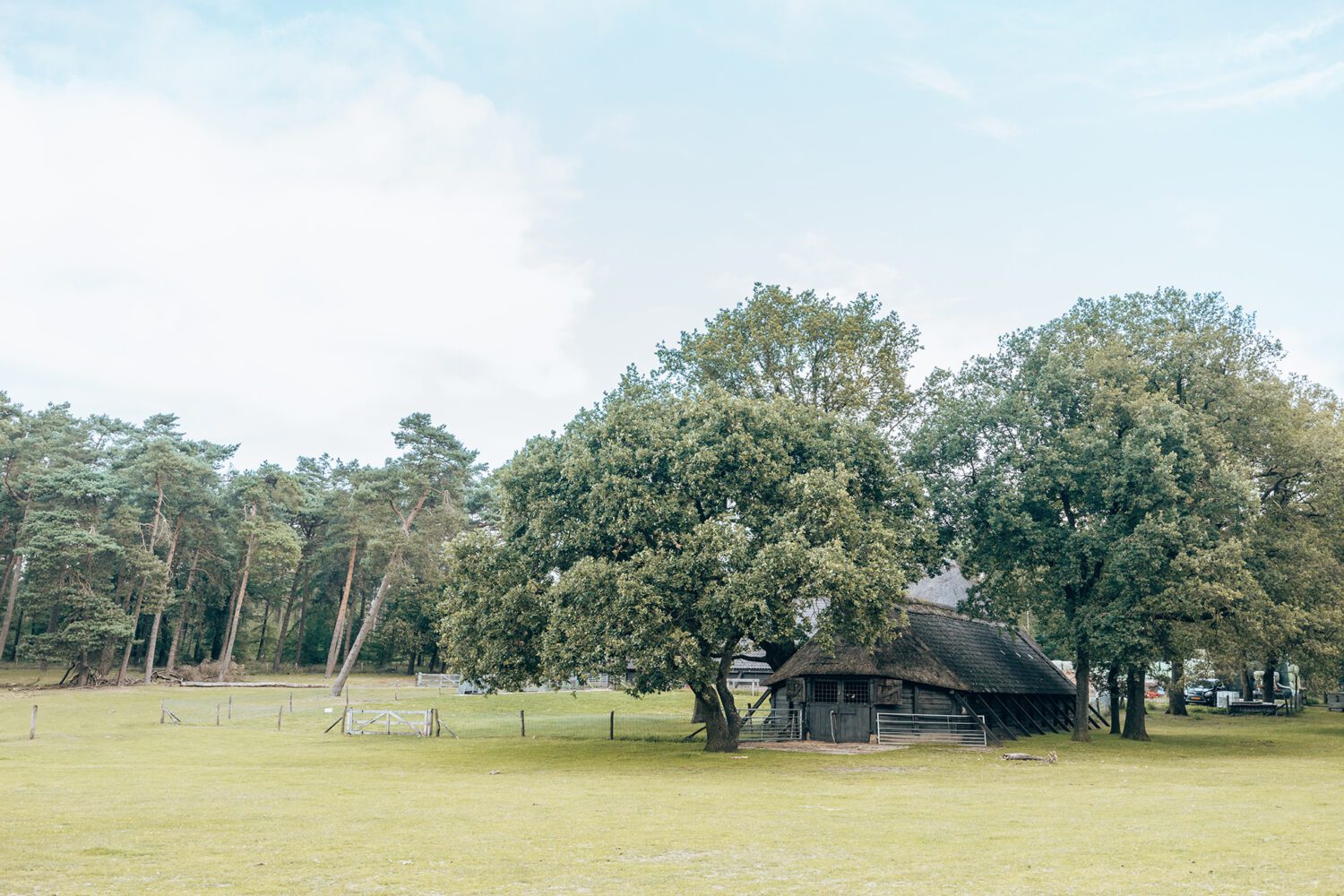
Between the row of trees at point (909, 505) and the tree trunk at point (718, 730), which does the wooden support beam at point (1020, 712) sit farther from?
the tree trunk at point (718, 730)

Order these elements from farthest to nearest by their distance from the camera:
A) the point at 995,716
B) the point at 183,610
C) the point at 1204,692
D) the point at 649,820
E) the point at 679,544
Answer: the point at 183,610, the point at 1204,692, the point at 995,716, the point at 679,544, the point at 649,820

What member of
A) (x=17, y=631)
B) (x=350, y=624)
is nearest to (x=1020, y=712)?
(x=350, y=624)

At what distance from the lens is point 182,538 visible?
88188mm

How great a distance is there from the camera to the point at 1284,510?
141ft

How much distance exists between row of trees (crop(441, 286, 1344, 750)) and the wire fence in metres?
9.03

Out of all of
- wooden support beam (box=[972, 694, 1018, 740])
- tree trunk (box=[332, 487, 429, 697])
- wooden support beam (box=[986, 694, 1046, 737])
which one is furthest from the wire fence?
wooden support beam (box=[986, 694, 1046, 737])

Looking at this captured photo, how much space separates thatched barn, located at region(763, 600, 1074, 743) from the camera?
40.3 meters

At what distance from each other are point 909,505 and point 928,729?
31.8ft

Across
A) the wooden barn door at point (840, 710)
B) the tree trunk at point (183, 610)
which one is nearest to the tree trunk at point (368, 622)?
the tree trunk at point (183, 610)

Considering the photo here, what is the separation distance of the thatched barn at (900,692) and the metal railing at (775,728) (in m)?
0.30

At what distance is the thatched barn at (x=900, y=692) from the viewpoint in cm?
4028

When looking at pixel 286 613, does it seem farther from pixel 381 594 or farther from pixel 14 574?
pixel 381 594

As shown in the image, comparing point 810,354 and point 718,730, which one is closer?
point 718,730

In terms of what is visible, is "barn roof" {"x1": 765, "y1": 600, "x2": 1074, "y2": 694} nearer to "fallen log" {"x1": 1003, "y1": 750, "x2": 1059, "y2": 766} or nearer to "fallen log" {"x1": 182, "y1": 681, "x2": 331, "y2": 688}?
"fallen log" {"x1": 1003, "y1": 750, "x2": 1059, "y2": 766}
